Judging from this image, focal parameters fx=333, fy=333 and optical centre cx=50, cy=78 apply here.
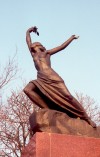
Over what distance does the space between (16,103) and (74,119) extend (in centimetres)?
1362

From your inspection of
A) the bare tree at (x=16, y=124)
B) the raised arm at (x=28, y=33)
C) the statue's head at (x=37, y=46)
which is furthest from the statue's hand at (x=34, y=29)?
the bare tree at (x=16, y=124)

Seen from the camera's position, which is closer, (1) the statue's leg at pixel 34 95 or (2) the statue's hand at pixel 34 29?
Answer: (1) the statue's leg at pixel 34 95

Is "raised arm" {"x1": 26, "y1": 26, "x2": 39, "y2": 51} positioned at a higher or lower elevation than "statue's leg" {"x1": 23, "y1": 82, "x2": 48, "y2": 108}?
higher

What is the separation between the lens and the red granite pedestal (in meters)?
6.29

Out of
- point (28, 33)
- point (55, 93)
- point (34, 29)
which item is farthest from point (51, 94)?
point (34, 29)

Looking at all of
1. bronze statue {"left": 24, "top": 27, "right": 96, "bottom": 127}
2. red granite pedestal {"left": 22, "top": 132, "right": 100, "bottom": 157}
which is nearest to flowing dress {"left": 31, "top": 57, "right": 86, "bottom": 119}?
bronze statue {"left": 24, "top": 27, "right": 96, "bottom": 127}

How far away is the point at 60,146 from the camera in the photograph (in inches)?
255

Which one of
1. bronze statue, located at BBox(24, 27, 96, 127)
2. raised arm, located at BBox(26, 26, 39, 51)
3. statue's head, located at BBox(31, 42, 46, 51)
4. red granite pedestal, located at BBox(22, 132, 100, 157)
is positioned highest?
raised arm, located at BBox(26, 26, 39, 51)

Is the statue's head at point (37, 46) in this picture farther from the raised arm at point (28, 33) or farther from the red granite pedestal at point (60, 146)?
the red granite pedestal at point (60, 146)

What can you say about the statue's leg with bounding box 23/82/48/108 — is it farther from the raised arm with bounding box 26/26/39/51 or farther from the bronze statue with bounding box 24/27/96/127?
the raised arm with bounding box 26/26/39/51

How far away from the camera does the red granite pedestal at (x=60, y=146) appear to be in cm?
629

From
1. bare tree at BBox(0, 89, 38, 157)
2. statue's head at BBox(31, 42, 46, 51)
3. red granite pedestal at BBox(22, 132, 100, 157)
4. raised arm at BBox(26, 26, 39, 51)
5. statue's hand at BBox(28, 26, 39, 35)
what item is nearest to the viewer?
red granite pedestal at BBox(22, 132, 100, 157)

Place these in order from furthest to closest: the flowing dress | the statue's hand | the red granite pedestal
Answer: the statue's hand → the flowing dress → the red granite pedestal

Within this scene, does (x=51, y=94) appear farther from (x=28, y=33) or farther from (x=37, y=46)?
(x=28, y=33)
